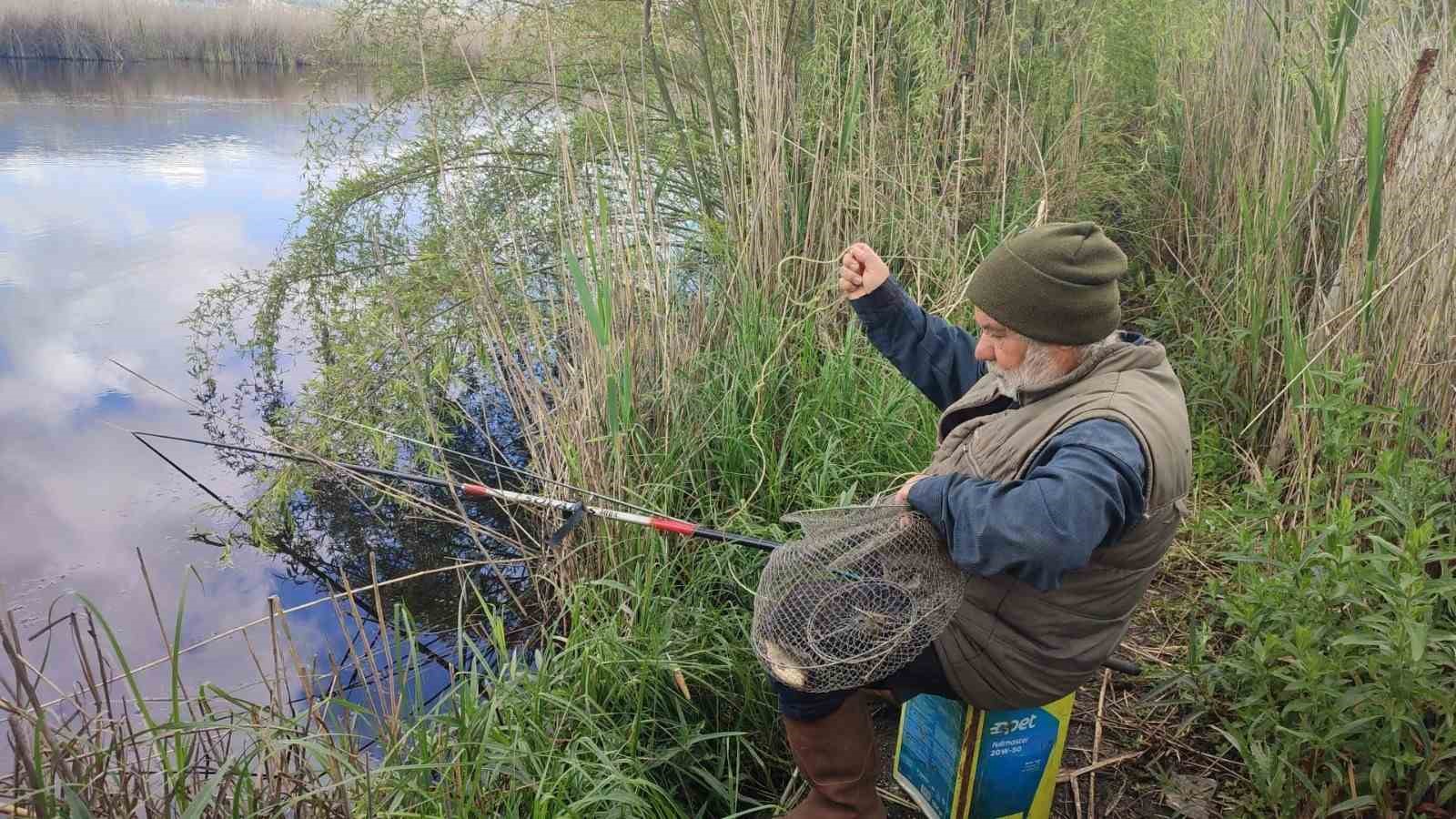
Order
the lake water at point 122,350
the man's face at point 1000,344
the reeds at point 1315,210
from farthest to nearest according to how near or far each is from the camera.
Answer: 1. the lake water at point 122,350
2. the reeds at point 1315,210
3. the man's face at point 1000,344

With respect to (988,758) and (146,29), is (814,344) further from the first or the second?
(146,29)

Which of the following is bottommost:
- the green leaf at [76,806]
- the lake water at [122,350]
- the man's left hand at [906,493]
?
the lake water at [122,350]

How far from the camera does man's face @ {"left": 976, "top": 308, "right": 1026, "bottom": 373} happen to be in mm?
1883

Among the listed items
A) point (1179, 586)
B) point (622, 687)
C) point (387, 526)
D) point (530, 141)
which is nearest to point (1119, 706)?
point (1179, 586)

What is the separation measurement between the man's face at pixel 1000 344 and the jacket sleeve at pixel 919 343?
0.32m

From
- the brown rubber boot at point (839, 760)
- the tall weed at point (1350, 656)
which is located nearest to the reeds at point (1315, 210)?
the tall weed at point (1350, 656)

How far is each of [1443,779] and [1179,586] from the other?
115 centimetres

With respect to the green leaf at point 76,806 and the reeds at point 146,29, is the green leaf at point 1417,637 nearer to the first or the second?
the green leaf at point 76,806

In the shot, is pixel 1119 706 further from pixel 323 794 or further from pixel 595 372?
pixel 323 794

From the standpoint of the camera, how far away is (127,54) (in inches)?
554

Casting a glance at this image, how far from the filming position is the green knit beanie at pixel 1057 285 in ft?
5.84

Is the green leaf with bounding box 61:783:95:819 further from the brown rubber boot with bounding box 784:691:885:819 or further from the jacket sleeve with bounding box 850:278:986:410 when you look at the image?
the jacket sleeve with bounding box 850:278:986:410

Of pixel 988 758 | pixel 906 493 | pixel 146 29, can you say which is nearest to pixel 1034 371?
pixel 906 493

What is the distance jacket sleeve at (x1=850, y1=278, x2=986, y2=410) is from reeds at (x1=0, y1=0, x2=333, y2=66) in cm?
1281
